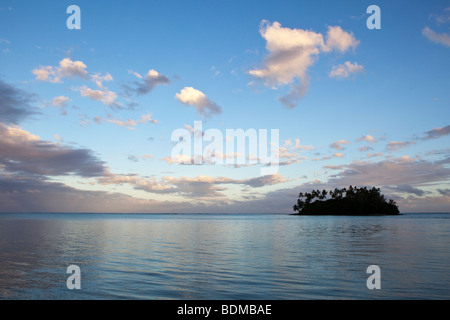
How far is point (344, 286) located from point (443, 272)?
10772 mm

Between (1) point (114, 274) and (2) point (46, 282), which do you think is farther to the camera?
(1) point (114, 274)

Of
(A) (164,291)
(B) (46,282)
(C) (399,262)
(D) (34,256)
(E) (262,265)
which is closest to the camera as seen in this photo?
(A) (164,291)

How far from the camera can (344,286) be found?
2069 centimetres

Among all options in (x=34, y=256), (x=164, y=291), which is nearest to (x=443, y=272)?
(x=164, y=291)
